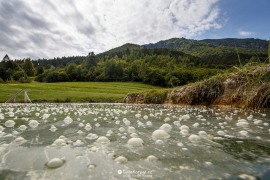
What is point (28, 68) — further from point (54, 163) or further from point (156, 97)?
point (54, 163)

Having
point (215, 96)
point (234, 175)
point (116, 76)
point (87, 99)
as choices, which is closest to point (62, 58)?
point (116, 76)

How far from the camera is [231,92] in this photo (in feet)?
44.9

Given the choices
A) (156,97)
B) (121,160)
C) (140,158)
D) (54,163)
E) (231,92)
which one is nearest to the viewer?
(54,163)

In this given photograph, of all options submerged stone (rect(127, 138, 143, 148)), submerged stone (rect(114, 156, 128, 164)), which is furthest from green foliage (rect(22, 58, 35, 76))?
submerged stone (rect(114, 156, 128, 164))

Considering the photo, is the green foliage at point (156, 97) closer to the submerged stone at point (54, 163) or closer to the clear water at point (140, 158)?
the clear water at point (140, 158)

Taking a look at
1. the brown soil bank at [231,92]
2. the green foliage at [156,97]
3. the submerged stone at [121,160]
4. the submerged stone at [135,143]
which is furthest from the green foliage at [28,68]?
the submerged stone at [121,160]

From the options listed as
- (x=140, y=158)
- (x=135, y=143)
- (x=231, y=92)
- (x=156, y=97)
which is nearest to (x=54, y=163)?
(x=140, y=158)

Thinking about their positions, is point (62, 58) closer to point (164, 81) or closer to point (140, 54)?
point (140, 54)

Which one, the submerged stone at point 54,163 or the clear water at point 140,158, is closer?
the clear water at point 140,158

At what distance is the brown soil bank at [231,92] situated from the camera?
9.31 meters

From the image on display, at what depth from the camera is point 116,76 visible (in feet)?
310

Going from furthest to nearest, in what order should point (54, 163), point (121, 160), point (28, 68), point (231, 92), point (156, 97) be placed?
point (28, 68), point (156, 97), point (231, 92), point (121, 160), point (54, 163)

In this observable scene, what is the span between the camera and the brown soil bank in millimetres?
9312

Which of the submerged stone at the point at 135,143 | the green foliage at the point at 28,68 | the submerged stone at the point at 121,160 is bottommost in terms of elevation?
the submerged stone at the point at 135,143
